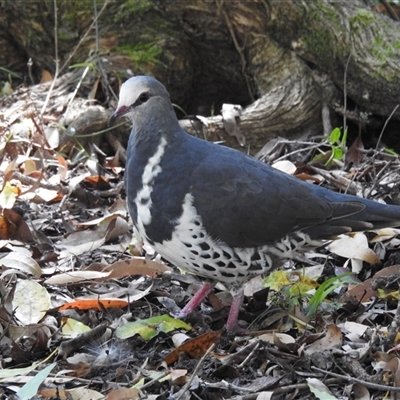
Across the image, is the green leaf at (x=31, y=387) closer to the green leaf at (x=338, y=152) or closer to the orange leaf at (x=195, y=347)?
the orange leaf at (x=195, y=347)

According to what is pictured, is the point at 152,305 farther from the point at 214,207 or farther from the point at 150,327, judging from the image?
the point at 214,207

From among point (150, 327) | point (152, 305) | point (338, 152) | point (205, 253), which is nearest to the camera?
point (150, 327)

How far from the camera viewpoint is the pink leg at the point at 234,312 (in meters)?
4.20

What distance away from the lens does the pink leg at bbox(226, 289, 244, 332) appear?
420 cm

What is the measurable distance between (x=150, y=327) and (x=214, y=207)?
0.66 m

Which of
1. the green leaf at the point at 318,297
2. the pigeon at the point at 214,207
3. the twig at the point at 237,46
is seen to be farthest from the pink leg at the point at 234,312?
the twig at the point at 237,46

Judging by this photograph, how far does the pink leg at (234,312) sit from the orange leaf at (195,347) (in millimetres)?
367

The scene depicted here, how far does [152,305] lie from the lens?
14.6 feet

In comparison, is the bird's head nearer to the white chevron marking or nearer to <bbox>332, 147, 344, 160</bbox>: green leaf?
the white chevron marking

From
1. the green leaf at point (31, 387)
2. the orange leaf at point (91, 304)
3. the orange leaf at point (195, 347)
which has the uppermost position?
the green leaf at point (31, 387)

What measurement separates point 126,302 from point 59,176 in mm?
1958

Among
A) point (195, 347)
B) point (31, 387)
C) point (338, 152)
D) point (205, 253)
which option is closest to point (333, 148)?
point (338, 152)

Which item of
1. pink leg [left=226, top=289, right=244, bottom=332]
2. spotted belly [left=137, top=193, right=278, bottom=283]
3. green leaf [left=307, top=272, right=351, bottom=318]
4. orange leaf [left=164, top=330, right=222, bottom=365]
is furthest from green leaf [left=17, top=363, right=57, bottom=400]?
green leaf [left=307, top=272, right=351, bottom=318]

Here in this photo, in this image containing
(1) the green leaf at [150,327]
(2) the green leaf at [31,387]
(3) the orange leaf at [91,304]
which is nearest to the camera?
(2) the green leaf at [31,387]
